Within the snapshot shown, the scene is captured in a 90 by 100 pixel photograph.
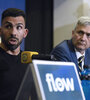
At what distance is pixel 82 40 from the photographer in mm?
1612

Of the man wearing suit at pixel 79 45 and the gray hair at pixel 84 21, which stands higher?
the gray hair at pixel 84 21

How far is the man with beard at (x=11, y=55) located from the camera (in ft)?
3.03

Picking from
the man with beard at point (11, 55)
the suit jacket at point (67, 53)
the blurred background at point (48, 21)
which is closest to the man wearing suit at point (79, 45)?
the suit jacket at point (67, 53)

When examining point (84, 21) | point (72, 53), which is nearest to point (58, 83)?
point (72, 53)

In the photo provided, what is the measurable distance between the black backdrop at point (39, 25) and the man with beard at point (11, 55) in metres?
1.68

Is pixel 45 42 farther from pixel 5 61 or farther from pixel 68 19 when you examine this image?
pixel 5 61

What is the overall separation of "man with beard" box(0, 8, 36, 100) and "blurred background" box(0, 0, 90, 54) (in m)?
1.62

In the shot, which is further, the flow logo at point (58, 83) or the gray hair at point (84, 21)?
the gray hair at point (84, 21)

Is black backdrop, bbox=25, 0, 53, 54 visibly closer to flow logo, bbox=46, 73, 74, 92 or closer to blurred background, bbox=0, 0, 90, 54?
blurred background, bbox=0, 0, 90, 54

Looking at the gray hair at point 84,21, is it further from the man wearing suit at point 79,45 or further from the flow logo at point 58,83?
the flow logo at point 58,83

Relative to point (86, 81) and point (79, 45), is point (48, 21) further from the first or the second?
point (86, 81)

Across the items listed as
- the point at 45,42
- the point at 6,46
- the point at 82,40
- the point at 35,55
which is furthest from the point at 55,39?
the point at 35,55

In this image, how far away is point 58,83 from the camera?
644 millimetres

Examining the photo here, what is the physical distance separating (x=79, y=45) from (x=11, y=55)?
65cm
